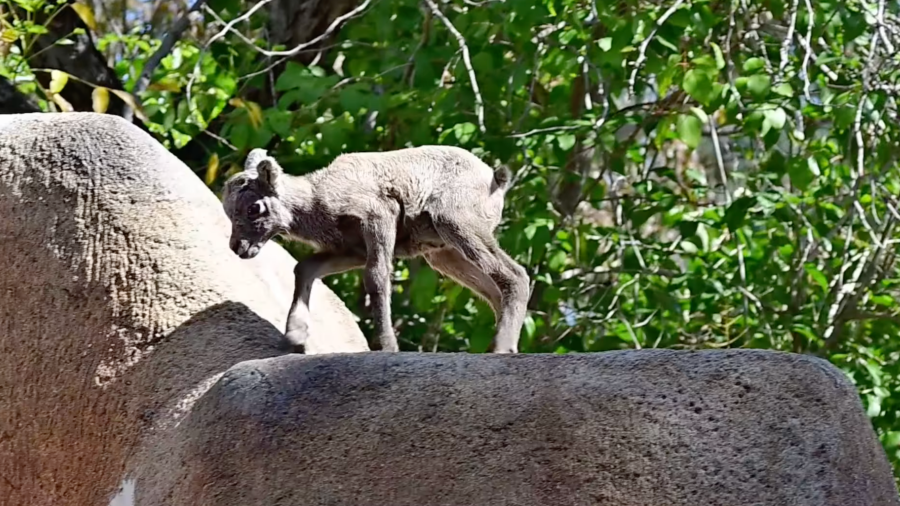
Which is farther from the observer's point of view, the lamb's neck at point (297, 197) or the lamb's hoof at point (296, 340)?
the lamb's neck at point (297, 197)

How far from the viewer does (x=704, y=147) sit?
1010 centimetres

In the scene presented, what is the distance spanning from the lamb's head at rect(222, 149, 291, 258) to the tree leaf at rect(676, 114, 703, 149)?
85.7 inches

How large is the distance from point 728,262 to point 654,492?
13.5 ft

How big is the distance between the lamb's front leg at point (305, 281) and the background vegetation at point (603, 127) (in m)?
1.46

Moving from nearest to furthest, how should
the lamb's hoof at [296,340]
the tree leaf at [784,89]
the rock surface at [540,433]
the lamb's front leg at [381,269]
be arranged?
the rock surface at [540,433]
the lamb's hoof at [296,340]
the lamb's front leg at [381,269]
the tree leaf at [784,89]

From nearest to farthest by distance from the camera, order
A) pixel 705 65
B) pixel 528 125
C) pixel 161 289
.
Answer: pixel 161 289 < pixel 705 65 < pixel 528 125

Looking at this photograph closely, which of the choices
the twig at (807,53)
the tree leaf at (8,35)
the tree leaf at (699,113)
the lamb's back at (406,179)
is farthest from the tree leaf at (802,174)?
the tree leaf at (8,35)

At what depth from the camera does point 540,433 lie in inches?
125

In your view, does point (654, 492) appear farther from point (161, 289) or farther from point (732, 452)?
point (161, 289)

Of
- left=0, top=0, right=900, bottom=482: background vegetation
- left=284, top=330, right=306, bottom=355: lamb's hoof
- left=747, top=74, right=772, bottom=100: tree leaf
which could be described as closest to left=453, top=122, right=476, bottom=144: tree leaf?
left=0, top=0, right=900, bottom=482: background vegetation

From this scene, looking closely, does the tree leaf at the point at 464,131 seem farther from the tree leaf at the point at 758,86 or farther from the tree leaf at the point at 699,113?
the tree leaf at the point at 758,86

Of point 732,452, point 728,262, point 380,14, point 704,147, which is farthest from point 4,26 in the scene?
point 704,147

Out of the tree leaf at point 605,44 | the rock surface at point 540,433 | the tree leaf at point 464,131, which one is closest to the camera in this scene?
the rock surface at point 540,433

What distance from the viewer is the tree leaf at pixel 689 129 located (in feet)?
18.8
